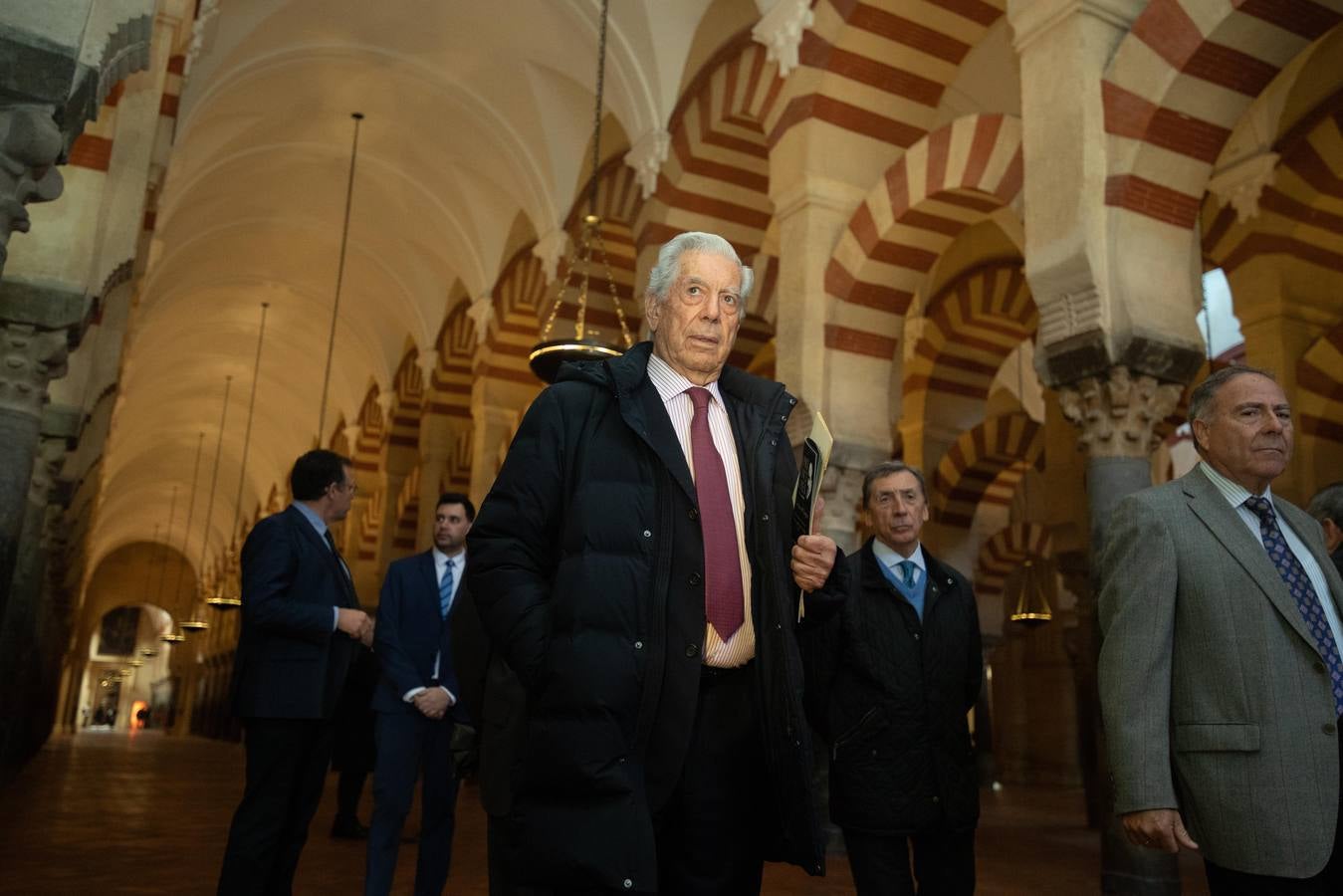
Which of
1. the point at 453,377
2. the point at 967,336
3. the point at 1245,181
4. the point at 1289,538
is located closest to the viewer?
the point at 1289,538

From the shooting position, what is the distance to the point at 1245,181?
22.6 feet

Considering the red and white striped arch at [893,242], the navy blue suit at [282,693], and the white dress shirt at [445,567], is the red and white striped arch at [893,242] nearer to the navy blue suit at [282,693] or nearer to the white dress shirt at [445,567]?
the white dress shirt at [445,567]

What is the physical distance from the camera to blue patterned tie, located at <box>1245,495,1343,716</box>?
5.72 ft

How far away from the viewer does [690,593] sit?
4.77 ft

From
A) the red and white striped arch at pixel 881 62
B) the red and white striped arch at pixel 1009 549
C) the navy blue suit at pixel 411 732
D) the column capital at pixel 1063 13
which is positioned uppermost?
the red and white striped arch at pixel 881 62

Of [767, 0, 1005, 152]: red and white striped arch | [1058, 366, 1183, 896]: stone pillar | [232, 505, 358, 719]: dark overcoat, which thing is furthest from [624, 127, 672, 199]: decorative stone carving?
[232, 505, 358, 719]: dark overcoat

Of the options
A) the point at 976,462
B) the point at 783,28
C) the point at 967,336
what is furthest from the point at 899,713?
the point at 976,462

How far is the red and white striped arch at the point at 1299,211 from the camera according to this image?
22.9ft

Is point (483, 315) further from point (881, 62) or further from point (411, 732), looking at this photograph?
point (411, 732)

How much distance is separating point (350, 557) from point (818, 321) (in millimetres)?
10706

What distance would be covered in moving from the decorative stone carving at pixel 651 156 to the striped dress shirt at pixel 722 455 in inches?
253

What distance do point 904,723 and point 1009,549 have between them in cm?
1052

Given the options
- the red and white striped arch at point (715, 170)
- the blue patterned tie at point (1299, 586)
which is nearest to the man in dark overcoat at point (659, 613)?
the blue patterned tie at point (1299, 586)

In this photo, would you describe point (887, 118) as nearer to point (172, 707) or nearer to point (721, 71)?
point (721, 71)
